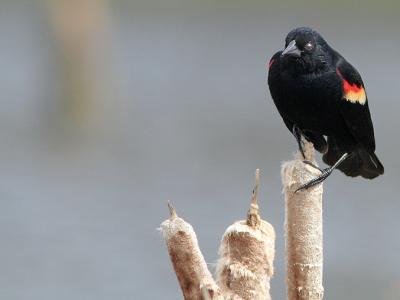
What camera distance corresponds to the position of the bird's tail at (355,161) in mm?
3342

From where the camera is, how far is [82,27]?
372 inches

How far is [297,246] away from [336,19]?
9.92 m

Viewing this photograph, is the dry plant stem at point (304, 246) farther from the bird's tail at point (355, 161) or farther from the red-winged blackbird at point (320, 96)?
the bird's tail at point (355, 161)

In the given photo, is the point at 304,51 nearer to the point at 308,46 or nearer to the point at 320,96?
the point at 308,46

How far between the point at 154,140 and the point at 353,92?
5938 millimetres

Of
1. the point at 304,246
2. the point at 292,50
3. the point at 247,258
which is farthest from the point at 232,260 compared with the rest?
the point at 292,50

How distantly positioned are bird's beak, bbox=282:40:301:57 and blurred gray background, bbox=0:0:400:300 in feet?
10.3

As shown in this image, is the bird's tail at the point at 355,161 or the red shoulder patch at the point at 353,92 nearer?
the red shoulder patch at the point at 353,92

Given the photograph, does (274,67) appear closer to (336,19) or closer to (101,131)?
(101,131)

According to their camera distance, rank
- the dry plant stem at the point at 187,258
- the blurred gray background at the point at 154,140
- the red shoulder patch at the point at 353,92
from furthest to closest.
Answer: the blurred gray background at the point at 154,140, the red shoulder patch at the point at 353,92, the dry plant stem at the point at 187,258

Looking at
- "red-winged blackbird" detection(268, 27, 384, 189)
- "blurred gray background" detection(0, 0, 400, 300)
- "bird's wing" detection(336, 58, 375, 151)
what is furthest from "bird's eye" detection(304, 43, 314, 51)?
"blurred gray background" detection(0, 0, 400, 300)

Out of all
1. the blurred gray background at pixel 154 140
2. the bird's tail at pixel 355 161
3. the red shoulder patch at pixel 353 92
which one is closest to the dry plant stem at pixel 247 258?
the red shoulder patch at pixel 353 92

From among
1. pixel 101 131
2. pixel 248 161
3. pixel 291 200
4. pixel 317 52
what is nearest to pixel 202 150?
pixel 248 161

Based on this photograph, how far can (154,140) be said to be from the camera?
9.07m
